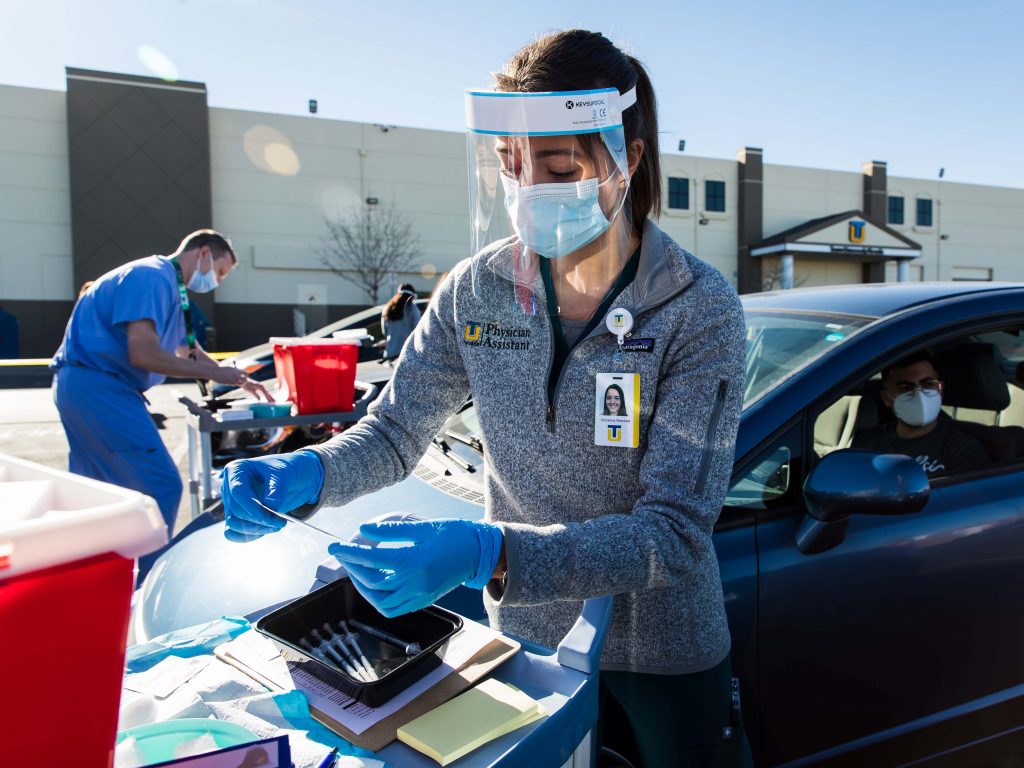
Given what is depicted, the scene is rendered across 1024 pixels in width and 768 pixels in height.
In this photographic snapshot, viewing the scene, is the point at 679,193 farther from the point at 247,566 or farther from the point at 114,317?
the point at 247,566

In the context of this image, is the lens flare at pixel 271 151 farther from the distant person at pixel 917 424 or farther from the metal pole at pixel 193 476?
the distant person at pixel 917 424

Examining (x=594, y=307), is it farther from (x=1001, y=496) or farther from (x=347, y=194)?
(x=347, y=194)

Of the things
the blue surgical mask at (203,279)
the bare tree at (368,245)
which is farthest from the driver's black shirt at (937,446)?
the bare tree at (368,245)

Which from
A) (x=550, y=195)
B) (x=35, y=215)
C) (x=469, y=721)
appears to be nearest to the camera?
(x=469, y=721)

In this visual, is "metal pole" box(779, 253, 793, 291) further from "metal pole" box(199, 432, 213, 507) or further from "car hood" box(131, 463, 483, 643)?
"car hood" box(131, 463, 483, 643)

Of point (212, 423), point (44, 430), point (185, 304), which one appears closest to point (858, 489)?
point (212, 423)

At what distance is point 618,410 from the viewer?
Result: 128 centimetres

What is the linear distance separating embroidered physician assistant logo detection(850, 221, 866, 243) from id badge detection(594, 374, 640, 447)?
103 ft

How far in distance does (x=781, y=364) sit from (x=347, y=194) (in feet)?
80.7

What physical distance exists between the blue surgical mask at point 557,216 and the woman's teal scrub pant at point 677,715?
0.88 metres

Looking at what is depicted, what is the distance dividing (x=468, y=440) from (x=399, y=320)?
388 centimetres

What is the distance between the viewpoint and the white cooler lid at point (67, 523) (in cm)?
57

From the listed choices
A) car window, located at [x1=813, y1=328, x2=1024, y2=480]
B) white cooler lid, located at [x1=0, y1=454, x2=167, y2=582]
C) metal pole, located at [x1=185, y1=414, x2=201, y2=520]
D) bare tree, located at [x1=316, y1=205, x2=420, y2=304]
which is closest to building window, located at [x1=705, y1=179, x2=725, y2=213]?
bare tree, located at [x1=316, y1=205, x2=420, y2=304]

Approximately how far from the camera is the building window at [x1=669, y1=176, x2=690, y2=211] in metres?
28.0
